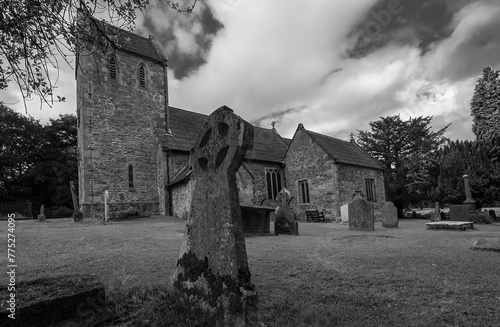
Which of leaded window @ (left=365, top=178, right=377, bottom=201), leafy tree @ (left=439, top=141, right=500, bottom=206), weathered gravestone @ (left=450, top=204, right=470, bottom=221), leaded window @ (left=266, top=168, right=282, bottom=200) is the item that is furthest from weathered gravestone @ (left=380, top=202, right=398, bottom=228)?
leaded window @ (left=266, top=168, right=282, bottom=200)

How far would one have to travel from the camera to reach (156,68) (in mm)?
22188

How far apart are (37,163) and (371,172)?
38.1m

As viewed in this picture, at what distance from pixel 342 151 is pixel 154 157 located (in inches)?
560

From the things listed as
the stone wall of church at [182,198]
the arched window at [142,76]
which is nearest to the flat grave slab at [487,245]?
the stone wall of church at [182,198]

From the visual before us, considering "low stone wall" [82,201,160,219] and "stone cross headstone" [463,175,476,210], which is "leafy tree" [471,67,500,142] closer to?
"stone cross headstone" [463,175,476,210]

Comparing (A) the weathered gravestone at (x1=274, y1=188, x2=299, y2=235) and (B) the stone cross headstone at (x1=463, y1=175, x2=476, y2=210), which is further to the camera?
(B) the stone cross headstone at (x1=463, y1=175, x2=476, y2=210)

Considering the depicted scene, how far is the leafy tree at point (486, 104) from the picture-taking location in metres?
28.2

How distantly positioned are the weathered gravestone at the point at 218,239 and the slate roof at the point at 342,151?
17699 mm

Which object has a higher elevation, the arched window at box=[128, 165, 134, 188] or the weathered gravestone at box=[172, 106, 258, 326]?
the arched window at box=[128, 165, 134, 188]

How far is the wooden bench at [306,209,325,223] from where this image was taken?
777 inches

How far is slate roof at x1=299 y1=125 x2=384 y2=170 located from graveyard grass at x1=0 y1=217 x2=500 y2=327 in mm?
14170

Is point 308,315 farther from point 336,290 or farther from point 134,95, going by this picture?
point 134,95

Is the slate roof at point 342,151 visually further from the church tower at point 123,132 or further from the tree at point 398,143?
the church tower at point 123,132

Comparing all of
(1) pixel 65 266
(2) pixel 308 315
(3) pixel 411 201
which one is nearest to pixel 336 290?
(2) pixel 308 315
